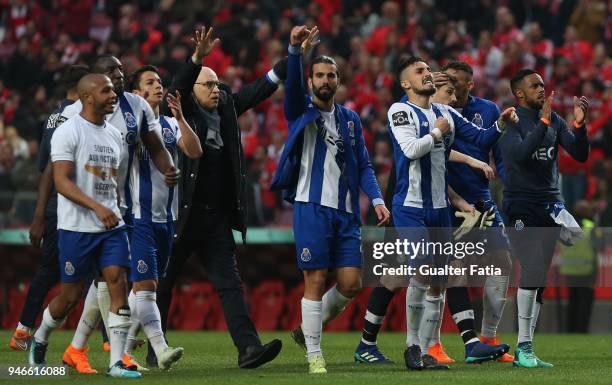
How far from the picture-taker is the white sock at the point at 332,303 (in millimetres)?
11028

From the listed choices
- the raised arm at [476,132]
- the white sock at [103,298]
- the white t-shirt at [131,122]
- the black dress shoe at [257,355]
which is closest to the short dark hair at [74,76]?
the white t-shirt at [131,122]

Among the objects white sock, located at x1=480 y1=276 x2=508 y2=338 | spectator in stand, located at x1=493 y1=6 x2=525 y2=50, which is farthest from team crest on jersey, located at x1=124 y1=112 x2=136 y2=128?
spectator in stand, located at x1=493 y1=6 x2=525 y2=50

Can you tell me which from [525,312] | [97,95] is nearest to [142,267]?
[97,95]

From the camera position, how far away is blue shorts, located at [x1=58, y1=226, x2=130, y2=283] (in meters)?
9.46

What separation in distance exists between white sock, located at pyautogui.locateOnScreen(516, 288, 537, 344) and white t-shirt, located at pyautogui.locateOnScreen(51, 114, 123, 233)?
3464 mm

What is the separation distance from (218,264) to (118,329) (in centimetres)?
138

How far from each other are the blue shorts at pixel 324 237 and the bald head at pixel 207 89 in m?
1.07

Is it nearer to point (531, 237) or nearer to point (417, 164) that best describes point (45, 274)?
point (417, 164)

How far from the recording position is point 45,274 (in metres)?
12.7

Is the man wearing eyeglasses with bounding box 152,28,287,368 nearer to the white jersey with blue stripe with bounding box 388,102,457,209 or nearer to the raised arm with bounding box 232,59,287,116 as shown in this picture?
the raised arm with bounding box 232,59,287,116

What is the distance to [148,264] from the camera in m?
10.3

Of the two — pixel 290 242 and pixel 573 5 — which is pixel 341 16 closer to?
pixel 573 5

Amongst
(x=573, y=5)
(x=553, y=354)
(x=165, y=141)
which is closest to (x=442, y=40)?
(x=573, y=5)

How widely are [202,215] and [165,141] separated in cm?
64
